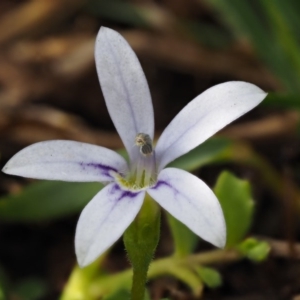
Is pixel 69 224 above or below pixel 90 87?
below

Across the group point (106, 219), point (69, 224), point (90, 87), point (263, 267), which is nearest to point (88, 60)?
point (90, 87)

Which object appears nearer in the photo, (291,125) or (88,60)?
(291,125)

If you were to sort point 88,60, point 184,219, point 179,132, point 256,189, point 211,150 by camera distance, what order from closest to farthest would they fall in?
point 184,219
point 179,132
point 211,150
point 256,189
point 88,60

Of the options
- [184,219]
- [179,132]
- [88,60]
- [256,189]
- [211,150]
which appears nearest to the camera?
[184,219]

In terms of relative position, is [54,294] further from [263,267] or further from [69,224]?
[263,267]

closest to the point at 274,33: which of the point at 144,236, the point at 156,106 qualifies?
the point at 156,106

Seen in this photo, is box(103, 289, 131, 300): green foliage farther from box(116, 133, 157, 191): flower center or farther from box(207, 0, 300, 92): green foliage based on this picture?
box(207, 0, 300, 92): green foliage

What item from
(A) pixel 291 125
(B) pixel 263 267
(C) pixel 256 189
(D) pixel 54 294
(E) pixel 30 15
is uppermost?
(E) pixel 30 15

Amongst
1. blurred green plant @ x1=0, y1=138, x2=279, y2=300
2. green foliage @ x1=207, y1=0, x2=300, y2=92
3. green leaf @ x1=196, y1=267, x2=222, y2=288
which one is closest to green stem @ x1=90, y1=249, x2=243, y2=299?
blurred green plant @ x1=0, y1=138, x2=279, y2=300

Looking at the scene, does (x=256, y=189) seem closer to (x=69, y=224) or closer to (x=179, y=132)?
(x=69, y=224)
